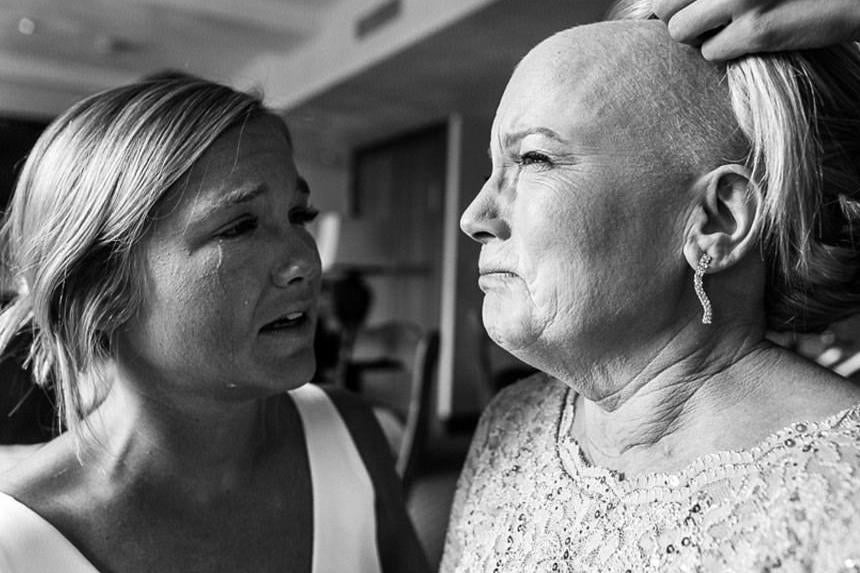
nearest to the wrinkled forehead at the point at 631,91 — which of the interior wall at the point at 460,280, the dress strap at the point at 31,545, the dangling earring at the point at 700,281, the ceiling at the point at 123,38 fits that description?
the dangling earring at the point at 700,281

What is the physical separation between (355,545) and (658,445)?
59 centimetres

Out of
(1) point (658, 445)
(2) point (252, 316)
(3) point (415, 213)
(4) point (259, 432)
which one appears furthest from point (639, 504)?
(3) point (415, 213)

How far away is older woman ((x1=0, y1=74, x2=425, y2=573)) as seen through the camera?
3.42ft

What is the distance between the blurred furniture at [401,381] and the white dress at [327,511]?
93 centimetres

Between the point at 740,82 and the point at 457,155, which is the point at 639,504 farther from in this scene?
the point at 457,155

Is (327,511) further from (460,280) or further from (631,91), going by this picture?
(460,280)

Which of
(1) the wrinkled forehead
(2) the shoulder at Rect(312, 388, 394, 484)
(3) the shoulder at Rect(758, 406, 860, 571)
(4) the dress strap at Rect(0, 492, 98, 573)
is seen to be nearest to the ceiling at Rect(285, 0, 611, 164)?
(2) the shoulder at Rect(312, 388, 394, 484)

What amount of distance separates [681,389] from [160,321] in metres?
0.69

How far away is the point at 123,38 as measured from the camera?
6598mm

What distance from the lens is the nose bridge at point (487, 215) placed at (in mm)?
830

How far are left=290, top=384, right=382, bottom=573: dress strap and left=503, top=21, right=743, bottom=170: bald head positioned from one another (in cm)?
76

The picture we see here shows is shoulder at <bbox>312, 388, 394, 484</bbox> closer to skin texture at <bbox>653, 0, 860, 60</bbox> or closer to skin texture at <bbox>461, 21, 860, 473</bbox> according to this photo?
skin texture at <bbox>461, 21, 860, 473</bbox>

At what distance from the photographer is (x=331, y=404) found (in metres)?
1.39

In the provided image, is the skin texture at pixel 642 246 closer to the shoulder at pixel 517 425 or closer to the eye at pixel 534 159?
the eye at pixel 534 159
